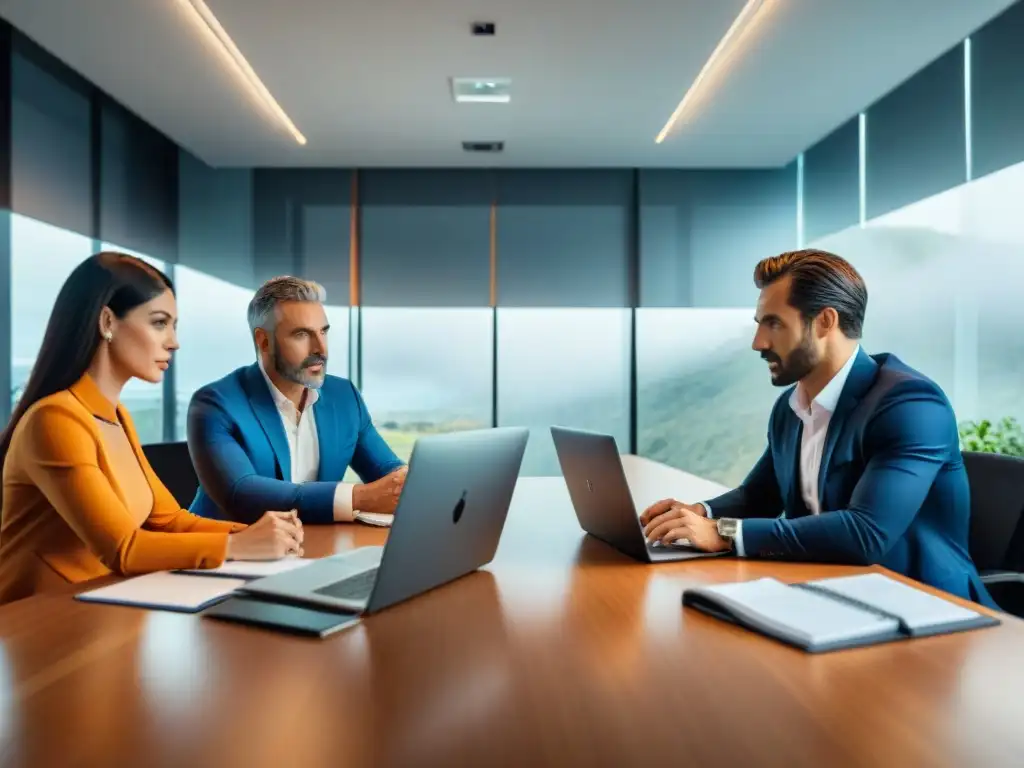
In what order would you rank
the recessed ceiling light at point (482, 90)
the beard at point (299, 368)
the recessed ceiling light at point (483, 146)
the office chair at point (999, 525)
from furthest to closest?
the recessed ceiling light at point (483, 146)
the recessed ceiling light at point (482, 90)
the beard at point (299, 368)
the office chair at point (999, 525)

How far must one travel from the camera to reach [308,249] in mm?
6188

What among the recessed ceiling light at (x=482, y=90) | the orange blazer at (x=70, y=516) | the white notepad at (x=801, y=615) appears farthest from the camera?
the recessed ceiling light at (x=482, y=90)

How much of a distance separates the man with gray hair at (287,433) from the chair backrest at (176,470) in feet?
0.63

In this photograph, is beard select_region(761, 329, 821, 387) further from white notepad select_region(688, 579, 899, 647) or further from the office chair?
white notepad select_region(688, 579, 899, 647)

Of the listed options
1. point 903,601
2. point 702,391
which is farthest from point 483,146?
point 903,601

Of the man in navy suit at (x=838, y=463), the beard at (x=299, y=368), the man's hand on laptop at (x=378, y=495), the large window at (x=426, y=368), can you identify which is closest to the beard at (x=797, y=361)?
the man in navy suit at (x=838, y=463)

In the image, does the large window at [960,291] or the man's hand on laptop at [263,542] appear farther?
the large window at [960,291]

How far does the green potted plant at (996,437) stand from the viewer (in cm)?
362

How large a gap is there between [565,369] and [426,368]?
116cm

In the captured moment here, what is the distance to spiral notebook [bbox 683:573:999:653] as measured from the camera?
3.36 ft

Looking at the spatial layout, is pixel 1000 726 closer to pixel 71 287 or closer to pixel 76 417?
pixel 76 417

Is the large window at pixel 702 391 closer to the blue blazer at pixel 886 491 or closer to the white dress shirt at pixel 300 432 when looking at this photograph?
the white dress shirt at pixel 300 432

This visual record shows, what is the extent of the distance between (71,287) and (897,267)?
453cm

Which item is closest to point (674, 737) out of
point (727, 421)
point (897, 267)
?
point (897, 267)
